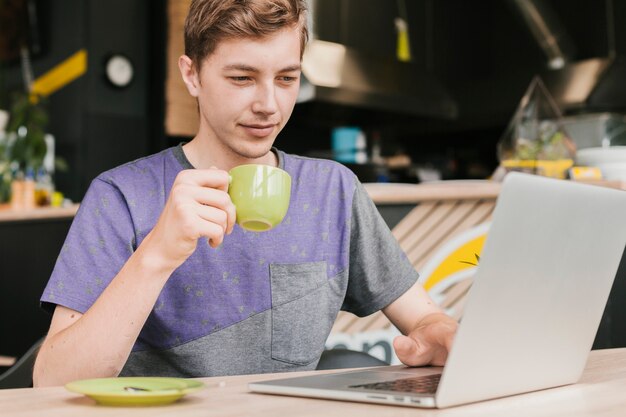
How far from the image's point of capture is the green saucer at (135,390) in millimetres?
809

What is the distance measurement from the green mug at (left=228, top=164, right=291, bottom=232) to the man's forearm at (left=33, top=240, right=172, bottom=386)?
14 cm

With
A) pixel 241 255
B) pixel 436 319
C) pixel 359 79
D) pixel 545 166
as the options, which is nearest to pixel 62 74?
pixel 359 79

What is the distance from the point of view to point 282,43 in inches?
53.8

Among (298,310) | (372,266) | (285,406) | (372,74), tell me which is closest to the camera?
(285,406)

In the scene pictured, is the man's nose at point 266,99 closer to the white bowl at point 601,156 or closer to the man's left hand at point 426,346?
the man's left hand at point 426,346

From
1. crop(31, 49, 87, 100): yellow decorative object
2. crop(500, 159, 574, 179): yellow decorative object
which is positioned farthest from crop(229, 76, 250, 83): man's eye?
crop(31, 49, 87, 100): yellow decorative object

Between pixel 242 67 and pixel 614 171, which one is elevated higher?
pixel 242 67

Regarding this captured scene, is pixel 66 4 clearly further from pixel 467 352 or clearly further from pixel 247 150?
pixel 467 352

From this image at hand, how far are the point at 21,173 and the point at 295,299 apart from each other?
3377 mm

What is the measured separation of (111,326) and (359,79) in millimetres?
4147

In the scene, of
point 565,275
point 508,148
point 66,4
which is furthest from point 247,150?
point 66,4

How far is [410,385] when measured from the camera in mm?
914

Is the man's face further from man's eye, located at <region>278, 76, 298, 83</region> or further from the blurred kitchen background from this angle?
the blurred kitchen background

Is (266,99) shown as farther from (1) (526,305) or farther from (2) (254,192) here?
(1) (526,305)
